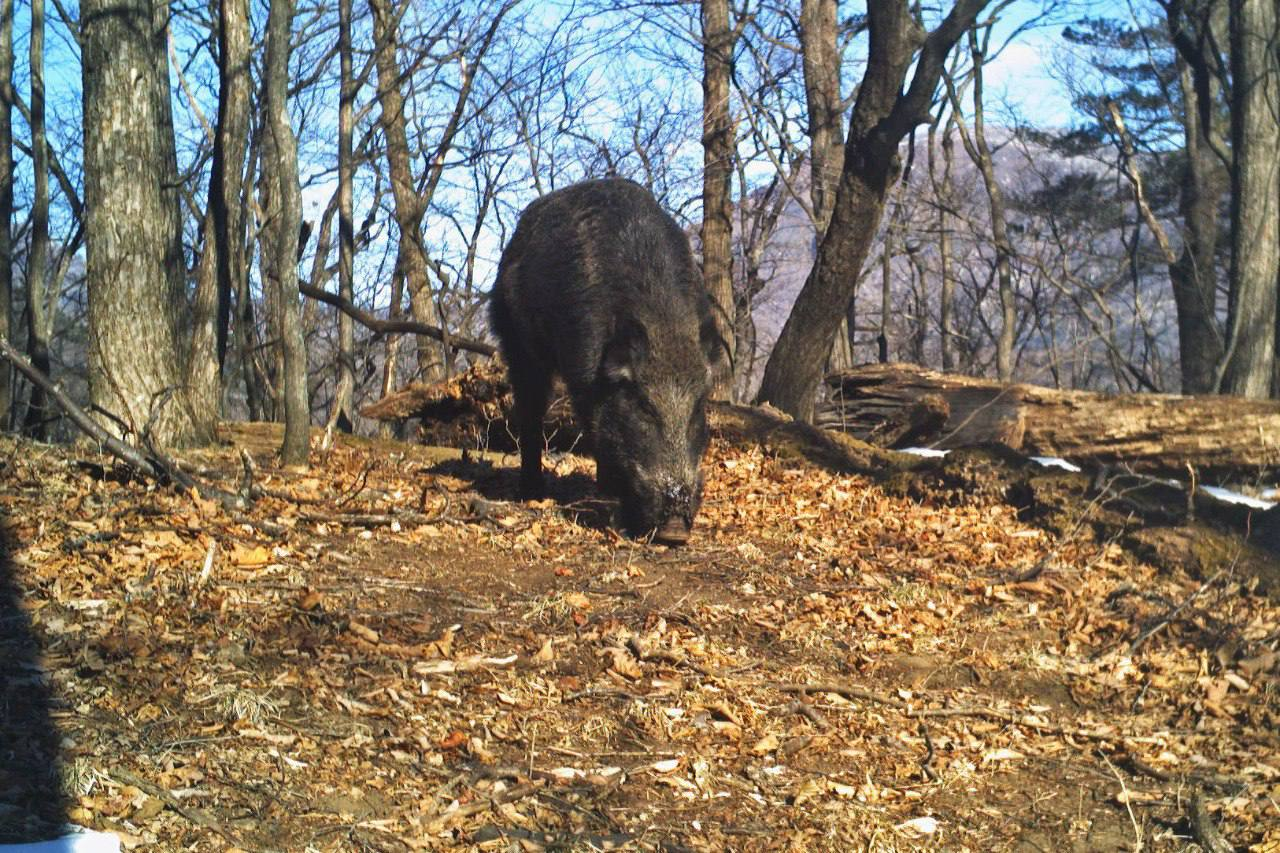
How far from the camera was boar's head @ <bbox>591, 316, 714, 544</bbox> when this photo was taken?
686cm

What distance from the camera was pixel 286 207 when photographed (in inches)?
271

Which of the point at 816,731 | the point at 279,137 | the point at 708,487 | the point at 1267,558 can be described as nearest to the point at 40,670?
the point at 816,731

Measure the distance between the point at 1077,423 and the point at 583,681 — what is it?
6.04m

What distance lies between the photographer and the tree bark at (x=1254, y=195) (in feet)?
37.7

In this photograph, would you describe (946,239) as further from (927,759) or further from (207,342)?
(927,759)

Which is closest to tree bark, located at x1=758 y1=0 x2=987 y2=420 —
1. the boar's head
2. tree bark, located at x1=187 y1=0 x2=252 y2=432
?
the boar's head

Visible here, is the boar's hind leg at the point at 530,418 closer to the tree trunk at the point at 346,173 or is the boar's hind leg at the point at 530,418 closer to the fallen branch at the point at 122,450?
the fallen branch at the point at 122,450

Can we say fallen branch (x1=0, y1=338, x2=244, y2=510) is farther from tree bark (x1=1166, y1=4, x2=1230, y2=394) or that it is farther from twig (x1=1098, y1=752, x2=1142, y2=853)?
tree bark (x1=1166, y1=4, x2=1230, y2=394)

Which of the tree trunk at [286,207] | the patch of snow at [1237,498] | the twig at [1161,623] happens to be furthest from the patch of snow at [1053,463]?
the tree trunk at [286,207]

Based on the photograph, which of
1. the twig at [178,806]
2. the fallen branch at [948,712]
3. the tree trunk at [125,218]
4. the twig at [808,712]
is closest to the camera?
the twig at [178,806]

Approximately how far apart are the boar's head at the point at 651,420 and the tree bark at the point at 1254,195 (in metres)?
6.98

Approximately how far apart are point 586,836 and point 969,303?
107 feet

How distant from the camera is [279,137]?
691 cm

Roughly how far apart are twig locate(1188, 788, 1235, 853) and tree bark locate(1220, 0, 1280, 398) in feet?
28.2
